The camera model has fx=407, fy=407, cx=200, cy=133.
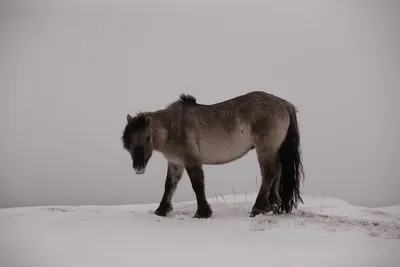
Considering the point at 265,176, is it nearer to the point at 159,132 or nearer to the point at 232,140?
the point at 232,140

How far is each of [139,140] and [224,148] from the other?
1.20m

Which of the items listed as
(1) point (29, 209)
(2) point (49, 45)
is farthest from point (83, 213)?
(2) point (49, 45)

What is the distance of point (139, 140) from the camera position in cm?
541

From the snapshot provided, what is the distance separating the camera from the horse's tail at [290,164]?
5664 millimetres

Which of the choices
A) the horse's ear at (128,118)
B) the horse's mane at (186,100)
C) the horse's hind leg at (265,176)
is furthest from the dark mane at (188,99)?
the horse's hind leg at (265,176)

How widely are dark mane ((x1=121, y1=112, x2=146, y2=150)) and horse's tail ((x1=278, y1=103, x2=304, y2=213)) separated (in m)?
1.96

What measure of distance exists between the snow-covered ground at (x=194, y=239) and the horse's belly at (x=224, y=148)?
802 millimetres

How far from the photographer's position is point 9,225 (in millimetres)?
4465

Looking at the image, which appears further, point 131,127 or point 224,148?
point 224,148

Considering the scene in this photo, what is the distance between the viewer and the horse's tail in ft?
18.6

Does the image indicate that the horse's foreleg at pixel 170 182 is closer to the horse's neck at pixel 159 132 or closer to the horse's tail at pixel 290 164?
the horse's neck at pixel 159 132

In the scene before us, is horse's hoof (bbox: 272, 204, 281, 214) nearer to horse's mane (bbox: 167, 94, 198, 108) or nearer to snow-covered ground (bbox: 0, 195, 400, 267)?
snow-covered ground (bbox: 0, 195, 400, 267)

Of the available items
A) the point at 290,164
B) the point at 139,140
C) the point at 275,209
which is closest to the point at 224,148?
the point at 290,164

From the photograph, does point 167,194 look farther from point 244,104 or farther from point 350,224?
point 350,224
